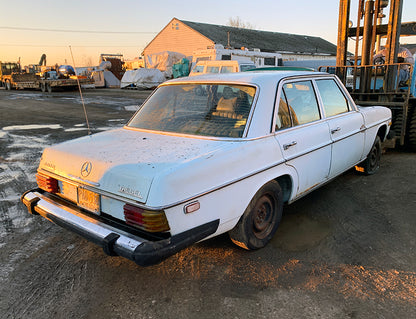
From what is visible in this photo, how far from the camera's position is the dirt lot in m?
2.40

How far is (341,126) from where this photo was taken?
13.0ft

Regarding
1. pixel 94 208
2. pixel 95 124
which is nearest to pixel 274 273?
pixel 94 208

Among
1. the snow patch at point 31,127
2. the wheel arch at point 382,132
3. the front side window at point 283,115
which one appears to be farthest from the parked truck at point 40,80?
the front side window at point 283,115

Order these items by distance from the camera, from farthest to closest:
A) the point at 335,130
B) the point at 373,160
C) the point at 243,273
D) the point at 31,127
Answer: the point at 31,127
the point at 373,160
the point at 335,130
the point at 243,273

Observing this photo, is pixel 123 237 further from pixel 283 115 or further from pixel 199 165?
pixel 283 115

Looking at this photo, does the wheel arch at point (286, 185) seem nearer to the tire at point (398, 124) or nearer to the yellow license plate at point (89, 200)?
the yellow license plate at point (89, 200)

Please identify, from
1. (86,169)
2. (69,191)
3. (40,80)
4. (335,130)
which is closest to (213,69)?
(335,130)

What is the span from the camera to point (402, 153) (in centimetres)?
657

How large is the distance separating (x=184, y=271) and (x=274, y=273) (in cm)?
76

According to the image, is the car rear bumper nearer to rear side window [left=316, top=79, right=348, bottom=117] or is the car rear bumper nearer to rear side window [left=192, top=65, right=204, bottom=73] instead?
rear side window [left=316, top=79, right=348, bottom=117]

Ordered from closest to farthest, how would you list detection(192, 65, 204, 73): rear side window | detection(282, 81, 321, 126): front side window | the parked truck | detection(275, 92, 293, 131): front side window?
detection(275, 92, 293, 131): front side window < detection(282, 81, 321, 126): front side window < detection(192, 65, 204, 73): rear side window < the parked truck

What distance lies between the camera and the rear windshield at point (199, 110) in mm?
3037

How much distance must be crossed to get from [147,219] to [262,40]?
136 ft

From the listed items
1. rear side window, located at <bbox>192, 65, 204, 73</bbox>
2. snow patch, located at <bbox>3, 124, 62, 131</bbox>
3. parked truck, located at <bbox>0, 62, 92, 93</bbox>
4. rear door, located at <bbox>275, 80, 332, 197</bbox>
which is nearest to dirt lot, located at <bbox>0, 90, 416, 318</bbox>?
rear door, located at <bbox>275, 80, 332, 197</bbox>
